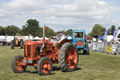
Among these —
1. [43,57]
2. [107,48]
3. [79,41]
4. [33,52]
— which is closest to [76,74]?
[43,57]

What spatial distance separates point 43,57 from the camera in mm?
6172

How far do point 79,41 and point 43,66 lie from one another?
1094cm

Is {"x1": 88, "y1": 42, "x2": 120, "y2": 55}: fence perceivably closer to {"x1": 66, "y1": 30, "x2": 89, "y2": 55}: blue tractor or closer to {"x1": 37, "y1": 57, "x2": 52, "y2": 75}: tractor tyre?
{"x1": 66, "y1": 30, "x2": 89, "y2": 55}: blue tractor

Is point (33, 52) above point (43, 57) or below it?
above

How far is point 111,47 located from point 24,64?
40.8 ft

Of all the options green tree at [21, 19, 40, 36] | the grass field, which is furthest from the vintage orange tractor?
green tree at [21, 19, 40, 36]

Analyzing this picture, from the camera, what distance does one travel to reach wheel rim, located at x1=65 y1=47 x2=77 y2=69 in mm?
7273

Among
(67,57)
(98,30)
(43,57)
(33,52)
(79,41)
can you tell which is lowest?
(67,57)

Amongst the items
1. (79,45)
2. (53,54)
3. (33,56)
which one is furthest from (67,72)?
(79,45)

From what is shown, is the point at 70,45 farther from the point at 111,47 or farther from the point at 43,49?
the point at 111,47

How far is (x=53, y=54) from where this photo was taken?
7254 mm

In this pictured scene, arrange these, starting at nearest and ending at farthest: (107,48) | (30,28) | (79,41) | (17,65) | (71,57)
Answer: (17,65)
(71,57)
(79,41)
(107,48)
(30,28)

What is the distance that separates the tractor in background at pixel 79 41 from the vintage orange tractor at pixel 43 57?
30.0ft

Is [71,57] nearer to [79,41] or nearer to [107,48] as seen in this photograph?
[79,41]
